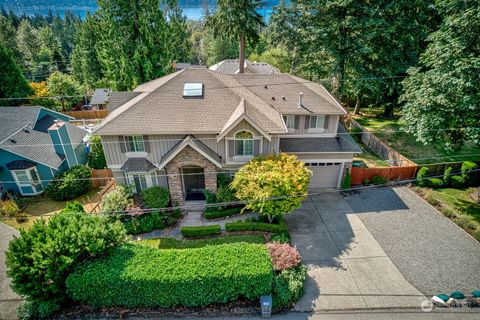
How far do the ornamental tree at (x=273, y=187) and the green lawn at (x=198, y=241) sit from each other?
1.87m

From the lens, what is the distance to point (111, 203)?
59.9ft

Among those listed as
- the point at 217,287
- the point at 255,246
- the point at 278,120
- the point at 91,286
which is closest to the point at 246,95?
the point at 278,120

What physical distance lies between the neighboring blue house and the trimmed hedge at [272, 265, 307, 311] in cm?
2091

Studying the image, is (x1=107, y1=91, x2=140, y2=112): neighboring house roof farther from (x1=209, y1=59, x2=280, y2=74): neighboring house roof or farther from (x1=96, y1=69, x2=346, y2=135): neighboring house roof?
(x1=209, y1=59, x2=280, y2=74): neighboring house roof

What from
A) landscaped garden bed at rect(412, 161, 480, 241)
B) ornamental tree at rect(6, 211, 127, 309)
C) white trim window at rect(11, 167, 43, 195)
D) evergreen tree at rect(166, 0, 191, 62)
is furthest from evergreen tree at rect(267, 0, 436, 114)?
white trim window at rect(11, 167, 43, 195)

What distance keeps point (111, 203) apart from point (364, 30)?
31.9 meters

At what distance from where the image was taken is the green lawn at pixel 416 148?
26.4m

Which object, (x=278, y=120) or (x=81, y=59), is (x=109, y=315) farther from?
(x=81, y=59)

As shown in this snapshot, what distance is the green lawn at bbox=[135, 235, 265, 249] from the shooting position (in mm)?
16328

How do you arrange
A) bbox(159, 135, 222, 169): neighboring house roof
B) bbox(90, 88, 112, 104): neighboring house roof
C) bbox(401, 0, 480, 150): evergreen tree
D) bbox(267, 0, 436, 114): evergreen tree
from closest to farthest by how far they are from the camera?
1. bbox(401, 0, 480, 150): evergreen tree
2. bbox(159, 135, 222, 169): neighboring house roof
3. bbox(267, 0, 436, 114): evergreen tree
4. bbox(90, 88, 112, 104): neighboring house roof

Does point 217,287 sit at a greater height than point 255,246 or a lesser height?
lesser

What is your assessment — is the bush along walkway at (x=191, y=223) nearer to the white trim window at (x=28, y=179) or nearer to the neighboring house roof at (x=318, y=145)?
the neighboring house roof at (x=318, y=145)

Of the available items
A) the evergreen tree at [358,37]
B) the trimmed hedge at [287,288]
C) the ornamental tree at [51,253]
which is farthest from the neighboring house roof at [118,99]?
the evergreen tree at [358,37]

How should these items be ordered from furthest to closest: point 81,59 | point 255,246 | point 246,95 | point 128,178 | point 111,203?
point 81,59, point 246,95, point 128,178, point 111,203, point 255,246
